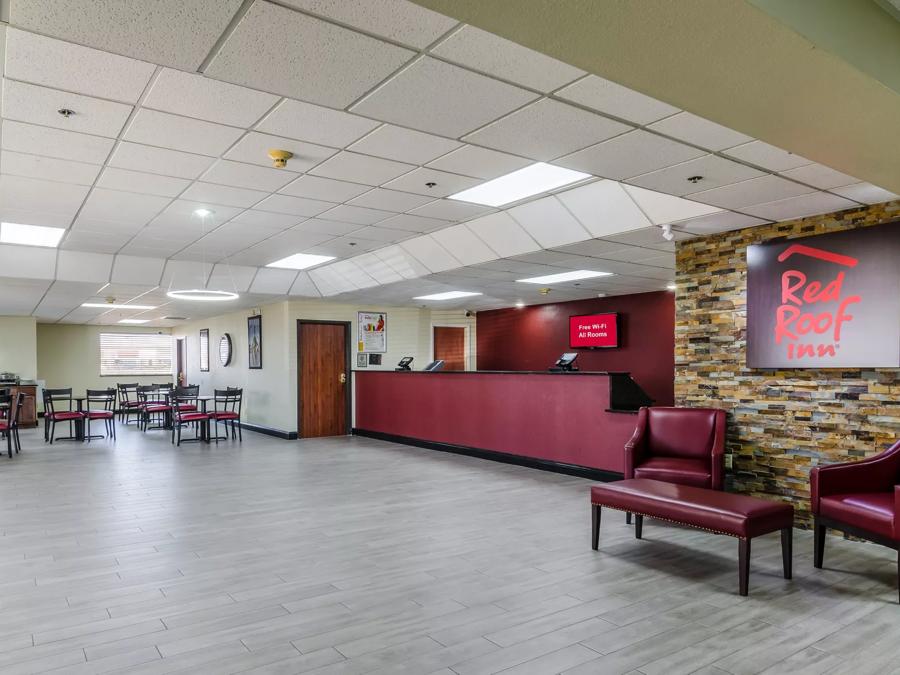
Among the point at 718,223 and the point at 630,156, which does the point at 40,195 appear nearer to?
the point at 630,156

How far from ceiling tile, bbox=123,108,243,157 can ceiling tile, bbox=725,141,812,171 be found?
3.16 meters

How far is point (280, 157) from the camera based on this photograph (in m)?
4.29

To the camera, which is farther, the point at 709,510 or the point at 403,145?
the point at 403,145

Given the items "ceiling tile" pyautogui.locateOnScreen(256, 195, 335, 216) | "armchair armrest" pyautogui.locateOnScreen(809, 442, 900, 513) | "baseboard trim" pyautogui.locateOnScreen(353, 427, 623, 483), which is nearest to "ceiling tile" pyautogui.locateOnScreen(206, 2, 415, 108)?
"ceiling tile" pyautogui.locateOnScreen(256, 195, 335, 216)

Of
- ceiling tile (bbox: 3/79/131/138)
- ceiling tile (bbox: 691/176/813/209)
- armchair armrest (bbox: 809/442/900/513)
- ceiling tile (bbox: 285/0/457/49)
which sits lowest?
armchair armrest (bbox: 809/442/900/513)

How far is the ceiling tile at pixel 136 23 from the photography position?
2242 millimetres

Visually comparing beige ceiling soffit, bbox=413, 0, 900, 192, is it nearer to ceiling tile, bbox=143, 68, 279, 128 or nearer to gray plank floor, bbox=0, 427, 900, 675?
ceiling tile, bbox=143, 68, 279, 128

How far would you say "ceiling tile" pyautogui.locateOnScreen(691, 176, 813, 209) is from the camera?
4309mm

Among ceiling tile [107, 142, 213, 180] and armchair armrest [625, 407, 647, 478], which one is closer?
ceiling tile [107, 142, 213, 180]

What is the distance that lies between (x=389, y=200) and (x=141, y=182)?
207cm

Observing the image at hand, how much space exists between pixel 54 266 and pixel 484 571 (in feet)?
22.9

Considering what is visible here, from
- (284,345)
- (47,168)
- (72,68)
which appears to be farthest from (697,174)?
(284,345)

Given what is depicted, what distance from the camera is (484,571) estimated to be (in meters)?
3.90

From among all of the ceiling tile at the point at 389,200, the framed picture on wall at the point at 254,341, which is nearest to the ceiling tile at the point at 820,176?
the ceiling tile at the point at 389,200
